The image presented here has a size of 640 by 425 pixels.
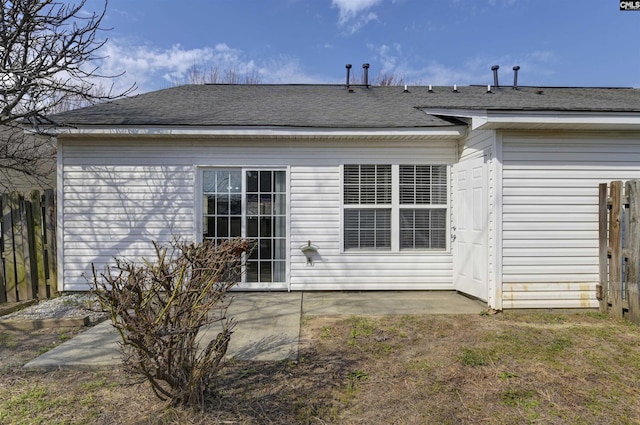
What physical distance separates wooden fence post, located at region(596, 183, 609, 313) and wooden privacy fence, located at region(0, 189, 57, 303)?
8488 millimetres

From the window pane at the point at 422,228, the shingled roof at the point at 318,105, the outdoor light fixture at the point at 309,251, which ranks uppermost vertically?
the shingled roof at the point at 318,105

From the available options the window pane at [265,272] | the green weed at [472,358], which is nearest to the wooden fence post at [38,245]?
the window pane at [265,272]

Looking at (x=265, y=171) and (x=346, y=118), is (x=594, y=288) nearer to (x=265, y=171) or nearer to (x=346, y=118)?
(x=346, y=118)

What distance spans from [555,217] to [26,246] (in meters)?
8.13

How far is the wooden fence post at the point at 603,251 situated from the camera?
4.77m

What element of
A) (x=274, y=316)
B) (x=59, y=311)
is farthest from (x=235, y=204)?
→ (x=59, y=311)

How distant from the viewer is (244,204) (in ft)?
19.8

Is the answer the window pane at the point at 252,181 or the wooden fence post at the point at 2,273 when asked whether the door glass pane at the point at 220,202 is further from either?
the wooden fence post at the point at 2,273

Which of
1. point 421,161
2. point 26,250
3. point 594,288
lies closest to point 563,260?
point 594,288

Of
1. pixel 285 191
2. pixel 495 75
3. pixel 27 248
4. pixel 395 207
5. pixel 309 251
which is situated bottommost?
pixel 309 251

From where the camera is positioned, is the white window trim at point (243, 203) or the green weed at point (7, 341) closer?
the green weed at point (7, 341)

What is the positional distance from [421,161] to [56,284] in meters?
6.63

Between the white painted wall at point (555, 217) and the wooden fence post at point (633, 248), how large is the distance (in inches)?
19.7

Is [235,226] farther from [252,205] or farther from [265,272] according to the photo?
[265,272]
